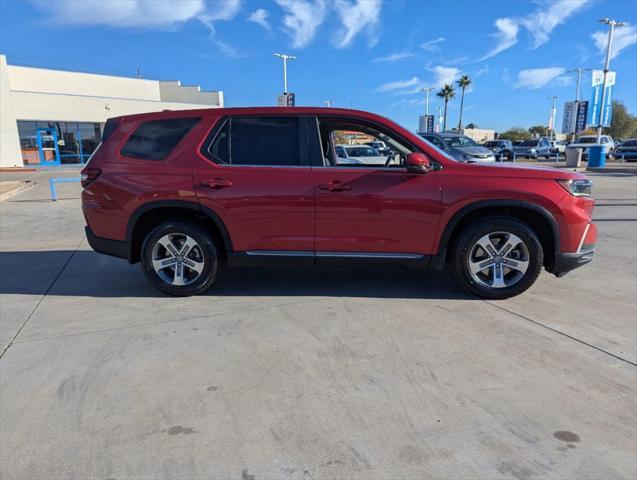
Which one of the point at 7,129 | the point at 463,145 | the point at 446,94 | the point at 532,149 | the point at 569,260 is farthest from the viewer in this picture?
the point at 446,94

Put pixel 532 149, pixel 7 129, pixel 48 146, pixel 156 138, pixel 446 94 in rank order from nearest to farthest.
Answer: pixel 156 138, pixel 7 129, pixel 48 146, pixel 532 149, pixel 446 94

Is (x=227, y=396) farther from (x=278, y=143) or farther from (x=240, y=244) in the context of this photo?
(x=278, y=143)

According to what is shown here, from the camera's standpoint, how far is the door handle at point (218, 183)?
4527mm

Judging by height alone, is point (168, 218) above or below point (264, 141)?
below

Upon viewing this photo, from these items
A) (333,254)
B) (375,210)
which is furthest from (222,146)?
(375,210)

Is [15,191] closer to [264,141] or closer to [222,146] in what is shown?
[222,146]

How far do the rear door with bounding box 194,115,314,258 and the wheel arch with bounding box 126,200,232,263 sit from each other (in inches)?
3.1

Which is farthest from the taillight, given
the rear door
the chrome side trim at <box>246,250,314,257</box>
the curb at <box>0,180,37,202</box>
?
the curb at <box>0,180,37,202</box>

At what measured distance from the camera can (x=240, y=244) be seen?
4.69 m

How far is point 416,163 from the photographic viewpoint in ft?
14.0

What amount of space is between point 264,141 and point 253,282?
1660 millimetres

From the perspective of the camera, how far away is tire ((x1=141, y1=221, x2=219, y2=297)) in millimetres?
4711

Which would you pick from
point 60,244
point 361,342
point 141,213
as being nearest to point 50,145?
point 60,244

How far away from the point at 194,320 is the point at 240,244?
90 cm
